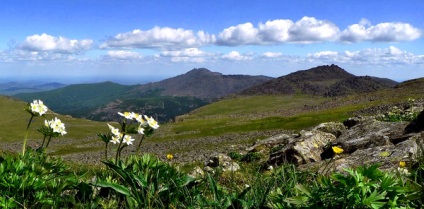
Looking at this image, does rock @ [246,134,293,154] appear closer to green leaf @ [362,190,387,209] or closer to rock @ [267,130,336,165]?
rock @ [267,130,336,165]

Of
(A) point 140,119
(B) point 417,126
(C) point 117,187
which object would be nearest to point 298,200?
(C) point 117,187

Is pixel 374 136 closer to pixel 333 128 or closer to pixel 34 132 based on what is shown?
pixel 333 128

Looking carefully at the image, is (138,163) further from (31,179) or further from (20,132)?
(20,132)

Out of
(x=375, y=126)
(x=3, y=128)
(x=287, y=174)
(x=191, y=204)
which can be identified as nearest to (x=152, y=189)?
(x=191, y=204)

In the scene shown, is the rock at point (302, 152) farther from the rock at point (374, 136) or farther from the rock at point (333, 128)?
the rock at point (333, 128)

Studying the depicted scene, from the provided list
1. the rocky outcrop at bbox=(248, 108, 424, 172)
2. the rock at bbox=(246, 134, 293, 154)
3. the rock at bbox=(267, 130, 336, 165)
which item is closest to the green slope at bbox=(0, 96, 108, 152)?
the rock at bbox=(246, 134, 293, 154)

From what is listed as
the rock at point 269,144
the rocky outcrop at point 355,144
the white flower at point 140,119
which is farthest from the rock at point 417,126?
the white flower at point 140,119

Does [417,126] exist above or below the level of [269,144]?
above

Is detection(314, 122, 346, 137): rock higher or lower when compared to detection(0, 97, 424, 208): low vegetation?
lower

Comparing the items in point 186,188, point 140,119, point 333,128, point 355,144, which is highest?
point 140,119

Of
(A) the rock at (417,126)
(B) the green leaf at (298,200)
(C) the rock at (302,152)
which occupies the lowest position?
(C) the rock at (302,152)

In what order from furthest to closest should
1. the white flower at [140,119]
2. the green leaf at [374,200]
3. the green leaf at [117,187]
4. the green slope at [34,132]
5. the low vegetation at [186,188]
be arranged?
the green slope at [34,132]
the white flower at [140,119]
the green leaf at [117,187]
the low vegetation at [186,188]
the green leaf at [374,200]

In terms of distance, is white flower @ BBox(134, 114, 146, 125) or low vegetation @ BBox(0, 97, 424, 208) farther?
white flower @ BBox(134, 114, 146, 125)

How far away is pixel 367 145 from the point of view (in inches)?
513
